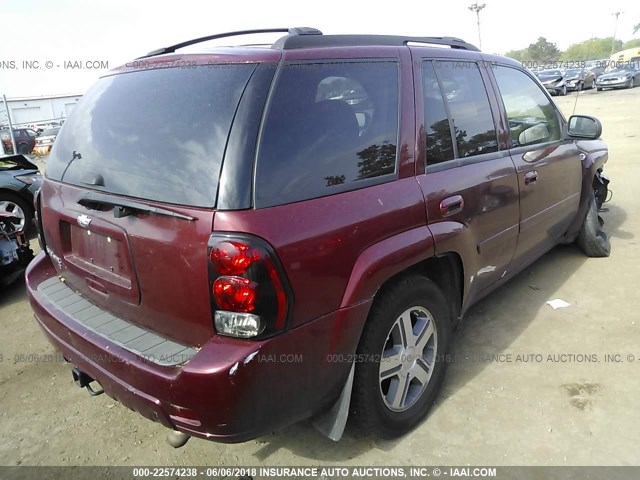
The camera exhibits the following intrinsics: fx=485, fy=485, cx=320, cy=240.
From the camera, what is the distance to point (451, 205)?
2564 millimetres

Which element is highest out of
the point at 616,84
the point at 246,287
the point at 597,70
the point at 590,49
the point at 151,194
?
the point at 590,49

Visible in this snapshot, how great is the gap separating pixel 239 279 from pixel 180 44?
61.6 inches

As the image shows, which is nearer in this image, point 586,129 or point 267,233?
point 267,233

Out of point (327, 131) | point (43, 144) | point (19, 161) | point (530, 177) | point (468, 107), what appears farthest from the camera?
point (43, 144)

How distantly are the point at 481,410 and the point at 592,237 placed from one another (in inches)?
108

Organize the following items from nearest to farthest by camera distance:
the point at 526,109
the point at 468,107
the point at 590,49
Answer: the point at 468,107, the point at 526,109, the point at 590,49

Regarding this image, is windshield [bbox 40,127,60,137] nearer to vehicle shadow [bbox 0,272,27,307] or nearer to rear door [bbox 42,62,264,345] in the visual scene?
vehicle shadow [bbox 0,272,27,307]

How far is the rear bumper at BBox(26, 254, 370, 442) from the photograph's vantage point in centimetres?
177

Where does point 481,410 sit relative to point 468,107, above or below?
below

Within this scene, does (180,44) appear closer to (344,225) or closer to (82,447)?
(344,225)

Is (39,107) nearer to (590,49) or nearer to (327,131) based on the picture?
(327,131)

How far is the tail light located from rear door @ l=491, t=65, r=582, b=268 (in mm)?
2144

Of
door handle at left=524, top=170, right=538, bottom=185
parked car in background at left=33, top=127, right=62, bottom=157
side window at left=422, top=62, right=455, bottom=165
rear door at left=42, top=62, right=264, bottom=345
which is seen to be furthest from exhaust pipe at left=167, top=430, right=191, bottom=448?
parked car in background at left=33, top=127, right=62, bottom=157

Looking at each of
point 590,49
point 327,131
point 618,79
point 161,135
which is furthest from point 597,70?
point 590,49
